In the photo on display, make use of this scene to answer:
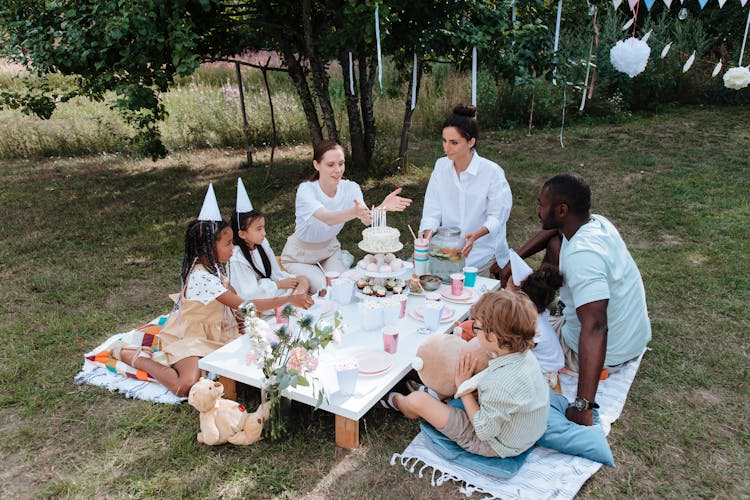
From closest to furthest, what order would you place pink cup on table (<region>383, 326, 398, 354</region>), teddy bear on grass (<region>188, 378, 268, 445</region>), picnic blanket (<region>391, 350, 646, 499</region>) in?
picnic blanket (<region>391, 350, 646, 499</region>) → teddy bear on grass (<region>188, 378, 268, 445</region>) → pink cup on table (<region>383, 326, 398, 354</region>)

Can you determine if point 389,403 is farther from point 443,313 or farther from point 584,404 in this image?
point 584,404

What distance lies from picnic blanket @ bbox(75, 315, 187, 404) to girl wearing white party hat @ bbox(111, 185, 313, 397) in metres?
0.06

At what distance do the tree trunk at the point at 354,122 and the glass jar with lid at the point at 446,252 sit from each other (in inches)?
168

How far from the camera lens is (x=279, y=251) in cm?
627

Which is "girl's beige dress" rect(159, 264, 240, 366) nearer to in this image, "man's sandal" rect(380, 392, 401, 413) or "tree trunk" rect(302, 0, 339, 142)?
"man's sandal" rect(380, 392, 401, 413)

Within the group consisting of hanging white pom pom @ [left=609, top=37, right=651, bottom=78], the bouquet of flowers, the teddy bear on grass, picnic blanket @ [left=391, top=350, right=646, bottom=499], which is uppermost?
hanging white pom pom @ [left=609, top=37, right=651, bottom=78]

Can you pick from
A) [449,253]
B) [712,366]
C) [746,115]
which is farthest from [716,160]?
[449,253]

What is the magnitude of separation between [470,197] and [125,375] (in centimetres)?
312

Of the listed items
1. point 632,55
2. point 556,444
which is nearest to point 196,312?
point 556,444

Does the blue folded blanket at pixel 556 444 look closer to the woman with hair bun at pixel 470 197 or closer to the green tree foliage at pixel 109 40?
the woman with hair bun at pixel 470 197

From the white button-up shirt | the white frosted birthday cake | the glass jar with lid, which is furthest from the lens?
the white button-up shirt

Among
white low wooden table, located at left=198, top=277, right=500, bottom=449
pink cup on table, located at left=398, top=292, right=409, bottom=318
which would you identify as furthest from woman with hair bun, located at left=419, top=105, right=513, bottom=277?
white low wooden table, located at left=198, top=277, right=500, bottom=449

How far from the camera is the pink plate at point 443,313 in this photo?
3.69 metres

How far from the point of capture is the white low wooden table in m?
Result: 2.95
